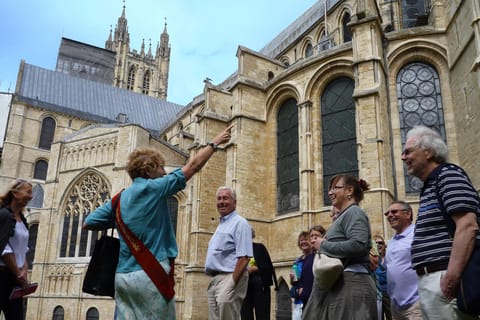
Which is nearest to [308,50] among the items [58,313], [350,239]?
[58,313]

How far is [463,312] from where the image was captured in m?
2.11

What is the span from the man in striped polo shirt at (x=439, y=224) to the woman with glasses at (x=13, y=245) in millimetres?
3175

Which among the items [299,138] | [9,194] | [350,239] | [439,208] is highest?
[299,138]

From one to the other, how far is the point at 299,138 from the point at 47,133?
26.0 metres

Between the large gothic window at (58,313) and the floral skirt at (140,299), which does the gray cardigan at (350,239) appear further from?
the large gothic window at (58,313)

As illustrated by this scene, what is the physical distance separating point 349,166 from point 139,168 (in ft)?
33.2

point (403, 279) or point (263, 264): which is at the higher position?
point (263, 264)

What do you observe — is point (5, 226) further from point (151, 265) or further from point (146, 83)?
point (146, 83)

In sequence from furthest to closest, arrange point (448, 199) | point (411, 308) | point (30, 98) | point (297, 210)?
point (30, 98)
point (297, 210)
point (411, 308)
point (448, 199)

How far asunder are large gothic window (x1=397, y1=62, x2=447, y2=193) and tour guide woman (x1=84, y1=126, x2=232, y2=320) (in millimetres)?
9921

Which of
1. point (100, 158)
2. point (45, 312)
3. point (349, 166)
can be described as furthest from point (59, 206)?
point (349, 166)

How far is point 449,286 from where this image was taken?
2.09 metres

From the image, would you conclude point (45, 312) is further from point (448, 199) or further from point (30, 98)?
point (448, 199)

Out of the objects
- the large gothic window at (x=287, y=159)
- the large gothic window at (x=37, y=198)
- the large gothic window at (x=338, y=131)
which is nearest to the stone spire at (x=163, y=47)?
the large gothic window at (x=37, y=198)
